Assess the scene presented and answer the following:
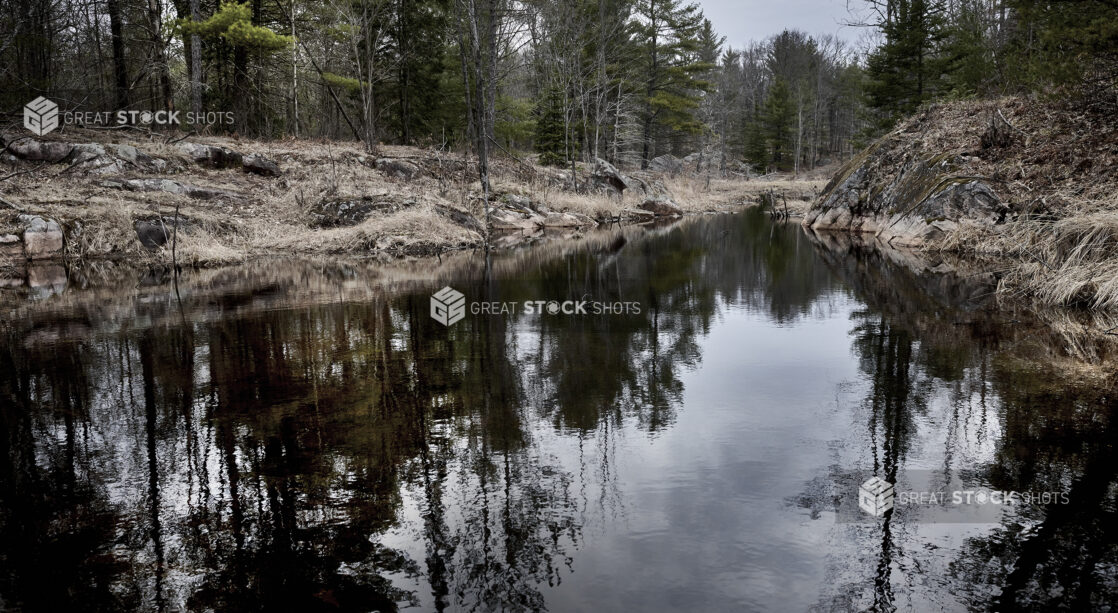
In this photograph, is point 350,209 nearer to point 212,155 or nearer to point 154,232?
point 212,155

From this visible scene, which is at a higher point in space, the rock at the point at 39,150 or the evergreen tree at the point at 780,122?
the evergreen tree at the point at 780,122

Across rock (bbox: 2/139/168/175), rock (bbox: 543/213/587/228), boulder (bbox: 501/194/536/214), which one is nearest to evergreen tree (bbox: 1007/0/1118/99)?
rock (bbox: 543/213/587/228)

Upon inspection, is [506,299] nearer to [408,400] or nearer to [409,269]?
[409,269]

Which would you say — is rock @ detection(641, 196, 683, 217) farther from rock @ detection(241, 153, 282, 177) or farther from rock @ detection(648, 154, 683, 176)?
rock @ detection(648, 154, 683, 176)

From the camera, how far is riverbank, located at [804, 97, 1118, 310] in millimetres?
10156

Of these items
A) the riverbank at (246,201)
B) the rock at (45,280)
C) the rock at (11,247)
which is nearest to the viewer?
the rock at (45,280)

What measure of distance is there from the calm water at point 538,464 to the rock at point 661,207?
24.6 metres

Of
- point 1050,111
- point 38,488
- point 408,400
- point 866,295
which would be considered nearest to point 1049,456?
point 408,400

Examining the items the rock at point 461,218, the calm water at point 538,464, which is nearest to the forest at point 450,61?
the rock at point 461,218

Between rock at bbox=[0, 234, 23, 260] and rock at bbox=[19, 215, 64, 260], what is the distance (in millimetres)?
105

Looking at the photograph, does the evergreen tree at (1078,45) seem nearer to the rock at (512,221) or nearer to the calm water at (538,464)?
the calm water at (538,464)

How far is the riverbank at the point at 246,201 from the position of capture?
1594 centimetres

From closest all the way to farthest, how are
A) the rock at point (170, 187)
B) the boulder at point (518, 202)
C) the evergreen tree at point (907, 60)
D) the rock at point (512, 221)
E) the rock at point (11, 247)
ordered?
the rock at point (11, 247) → the rock at point (170, 187) → the rock at point (512, 221) → the boulder at point (518, 202) → the evergreen tree at point (907, 60)

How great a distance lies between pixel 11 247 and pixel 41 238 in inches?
22.8
